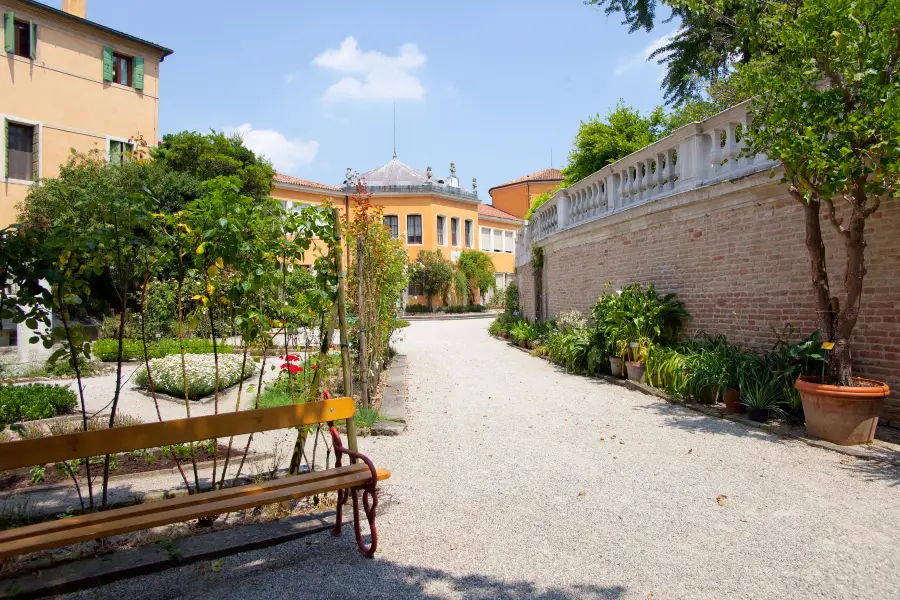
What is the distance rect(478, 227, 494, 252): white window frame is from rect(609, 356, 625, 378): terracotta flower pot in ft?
105

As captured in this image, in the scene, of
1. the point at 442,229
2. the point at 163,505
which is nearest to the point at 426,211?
the point at 442,229

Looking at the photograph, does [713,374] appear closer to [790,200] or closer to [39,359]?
[790,200]

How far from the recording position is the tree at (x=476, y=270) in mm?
37656

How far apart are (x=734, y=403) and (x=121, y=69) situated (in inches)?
994

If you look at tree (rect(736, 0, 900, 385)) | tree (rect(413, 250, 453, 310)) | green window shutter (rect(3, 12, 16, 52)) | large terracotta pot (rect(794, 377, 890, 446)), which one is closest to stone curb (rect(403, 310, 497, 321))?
tree (rect(413, 250, 453, 310))

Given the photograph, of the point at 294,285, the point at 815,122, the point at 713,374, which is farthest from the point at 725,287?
the point at 294,285

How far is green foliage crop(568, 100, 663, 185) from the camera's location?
1650 centimetres

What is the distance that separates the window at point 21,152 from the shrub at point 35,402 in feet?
52.6

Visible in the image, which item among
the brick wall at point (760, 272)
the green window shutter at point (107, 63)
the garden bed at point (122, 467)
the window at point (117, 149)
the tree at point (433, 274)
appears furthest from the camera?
the tree at point (433, 274)

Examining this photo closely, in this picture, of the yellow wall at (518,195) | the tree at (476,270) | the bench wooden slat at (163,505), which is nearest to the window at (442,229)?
the tree at (476,270)

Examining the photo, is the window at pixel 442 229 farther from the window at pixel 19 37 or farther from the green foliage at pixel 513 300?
the window at pixel 19 37

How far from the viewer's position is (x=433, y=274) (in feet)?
115

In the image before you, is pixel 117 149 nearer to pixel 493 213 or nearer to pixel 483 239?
pixel 483 239

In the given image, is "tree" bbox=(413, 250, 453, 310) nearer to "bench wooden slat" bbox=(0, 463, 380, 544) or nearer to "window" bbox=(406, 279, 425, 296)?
"window" bbox=(406, 279, 425, 296)
